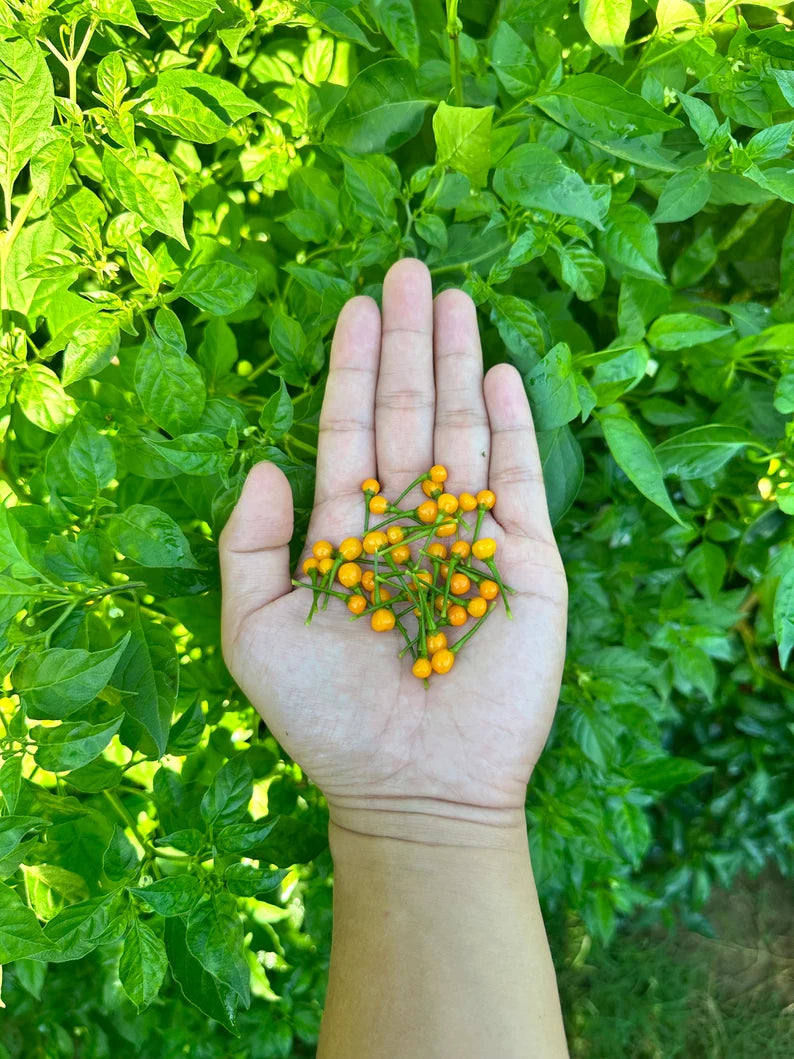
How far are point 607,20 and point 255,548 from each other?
1.11m

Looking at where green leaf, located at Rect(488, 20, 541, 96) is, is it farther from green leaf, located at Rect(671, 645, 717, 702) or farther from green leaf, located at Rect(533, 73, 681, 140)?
green leaf, located at Rect(671, 645, 717, 702)

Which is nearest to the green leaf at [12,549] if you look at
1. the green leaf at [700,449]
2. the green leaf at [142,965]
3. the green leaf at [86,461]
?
the green leaf at [86,461]

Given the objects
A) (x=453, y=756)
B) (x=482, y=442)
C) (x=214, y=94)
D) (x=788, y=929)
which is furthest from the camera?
(x=788, y=929)

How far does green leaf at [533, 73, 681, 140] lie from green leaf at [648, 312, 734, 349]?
33 centimetres

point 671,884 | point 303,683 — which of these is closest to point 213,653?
point 303,683

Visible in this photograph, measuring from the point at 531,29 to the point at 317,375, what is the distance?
814mm

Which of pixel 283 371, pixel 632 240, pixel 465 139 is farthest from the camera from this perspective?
pixel 283 371

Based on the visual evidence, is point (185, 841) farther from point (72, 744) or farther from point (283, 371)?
point (283, 371)

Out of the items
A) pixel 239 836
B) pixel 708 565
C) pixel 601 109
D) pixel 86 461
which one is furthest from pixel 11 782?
pixel 708 565

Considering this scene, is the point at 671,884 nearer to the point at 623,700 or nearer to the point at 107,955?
the point at 623,700

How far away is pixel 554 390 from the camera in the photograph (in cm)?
151

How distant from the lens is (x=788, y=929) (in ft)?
9.35

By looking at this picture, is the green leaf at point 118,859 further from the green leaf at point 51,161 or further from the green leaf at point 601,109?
the green leaf at point 601,109

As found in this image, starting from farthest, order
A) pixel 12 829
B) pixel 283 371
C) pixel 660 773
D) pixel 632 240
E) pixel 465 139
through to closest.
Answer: pixel 660 773 → pixel 283 371 → pixel 632 240 → pixel 465 139 → pixel 12 829
